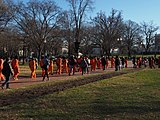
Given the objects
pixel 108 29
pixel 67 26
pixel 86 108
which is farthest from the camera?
pixel 108 29

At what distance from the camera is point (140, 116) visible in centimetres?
974

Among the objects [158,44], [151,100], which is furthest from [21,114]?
[158,44]

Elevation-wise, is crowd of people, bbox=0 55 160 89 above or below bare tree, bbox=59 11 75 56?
below

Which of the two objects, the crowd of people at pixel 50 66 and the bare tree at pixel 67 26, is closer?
the crowd of people at pixel 50 66

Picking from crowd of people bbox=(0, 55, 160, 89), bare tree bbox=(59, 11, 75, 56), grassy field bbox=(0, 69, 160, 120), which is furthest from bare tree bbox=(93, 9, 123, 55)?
grassy field bbox=(0, 69, 160, 120)

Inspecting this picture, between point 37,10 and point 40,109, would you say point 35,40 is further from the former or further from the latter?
point 40,109

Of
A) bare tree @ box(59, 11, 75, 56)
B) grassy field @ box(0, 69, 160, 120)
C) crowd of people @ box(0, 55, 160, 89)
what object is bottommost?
grassy field @ box(0, 69, 160, 120)

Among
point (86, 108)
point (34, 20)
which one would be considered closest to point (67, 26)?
point (34, 20)

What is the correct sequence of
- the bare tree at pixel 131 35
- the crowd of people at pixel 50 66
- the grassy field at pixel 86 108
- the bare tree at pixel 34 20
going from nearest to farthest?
the grassy field at pixel 86 108
the crowd of people at pixel 50 66
the bare tree at pixel 34 20
the bare tree at pixel 131 35

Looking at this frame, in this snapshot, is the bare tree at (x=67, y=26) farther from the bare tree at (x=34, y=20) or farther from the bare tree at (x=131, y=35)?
the bare tree at (x=131, y=35)

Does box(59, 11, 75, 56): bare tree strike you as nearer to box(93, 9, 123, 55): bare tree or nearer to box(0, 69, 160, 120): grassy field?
box(93, 9, 123, 55): bare tree

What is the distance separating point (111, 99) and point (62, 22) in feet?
151

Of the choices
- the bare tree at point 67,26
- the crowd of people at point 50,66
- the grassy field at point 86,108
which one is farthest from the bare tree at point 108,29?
the grassy field at point 86,108

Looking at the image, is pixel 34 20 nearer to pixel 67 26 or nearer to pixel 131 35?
pixel 67 26
